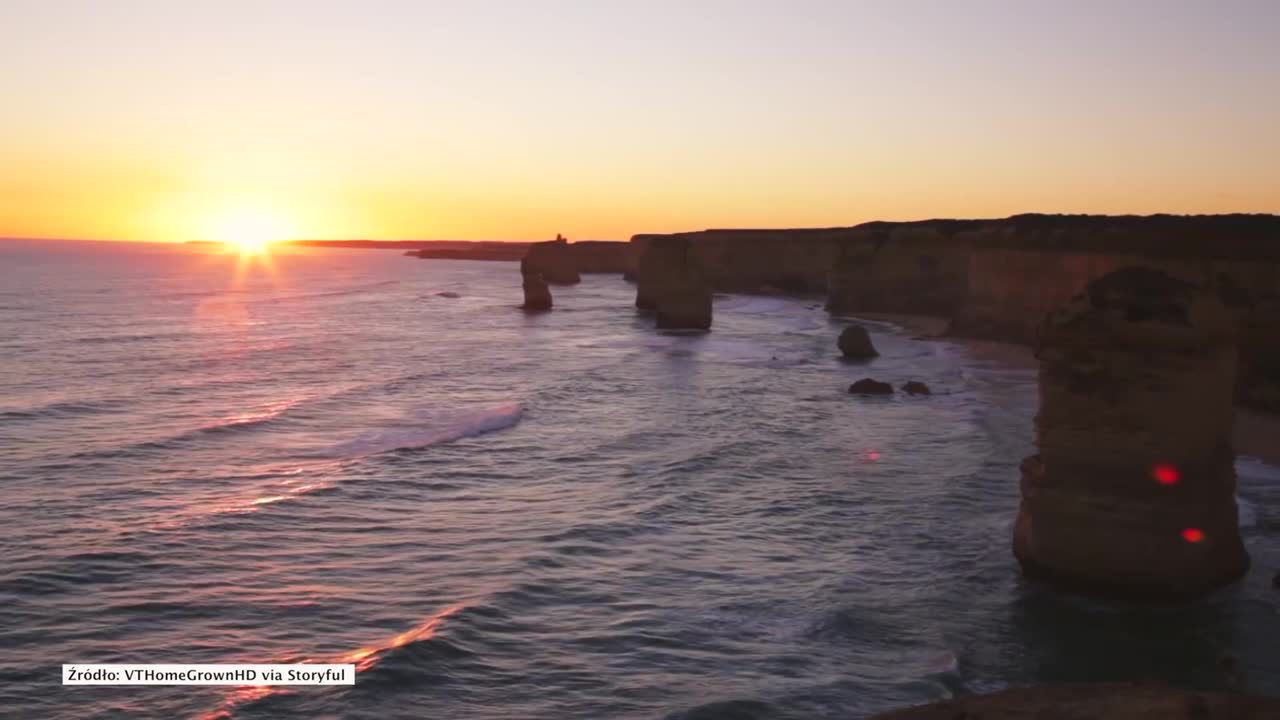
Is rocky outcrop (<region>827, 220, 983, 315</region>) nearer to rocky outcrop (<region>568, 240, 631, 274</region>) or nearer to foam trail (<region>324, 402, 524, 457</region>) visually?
foam trail (<region>324, 402, 524, 457</region>)

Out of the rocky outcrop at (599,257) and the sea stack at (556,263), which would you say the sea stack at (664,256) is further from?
the rocky outcrop at (599,257)

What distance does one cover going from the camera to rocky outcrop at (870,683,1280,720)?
6.94 metres

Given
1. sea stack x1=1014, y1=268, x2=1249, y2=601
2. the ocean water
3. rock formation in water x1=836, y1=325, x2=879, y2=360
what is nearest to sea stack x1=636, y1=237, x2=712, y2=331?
rock formation in water x1=836, y1=325, x2=879, y2=360

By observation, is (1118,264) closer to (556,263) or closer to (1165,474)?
(1165,474)

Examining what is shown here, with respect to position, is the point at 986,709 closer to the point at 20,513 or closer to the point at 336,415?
the point at 20,513

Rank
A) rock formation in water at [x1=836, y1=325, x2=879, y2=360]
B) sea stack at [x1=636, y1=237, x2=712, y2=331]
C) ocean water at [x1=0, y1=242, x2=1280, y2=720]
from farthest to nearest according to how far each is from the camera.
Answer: sea stack at [x1=636, y1=237, x2=712, y2=331] < rock formation in water at [x1=836, y1=325, x2=879, y2=360] < ocean water at [x1=0, y1=242, x2=1280, y2=720]

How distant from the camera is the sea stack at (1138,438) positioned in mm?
14102

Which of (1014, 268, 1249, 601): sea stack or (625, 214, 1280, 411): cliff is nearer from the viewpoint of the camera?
(1014, 268, 1249, 601): sea stack

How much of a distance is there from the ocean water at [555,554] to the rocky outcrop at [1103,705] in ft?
13.9

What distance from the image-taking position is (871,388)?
35844 mm

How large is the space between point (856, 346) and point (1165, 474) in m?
33.1

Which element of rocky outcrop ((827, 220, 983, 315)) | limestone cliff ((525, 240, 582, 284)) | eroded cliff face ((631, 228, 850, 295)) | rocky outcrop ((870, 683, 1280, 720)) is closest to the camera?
rocky outcrop ((870, 683, 1280, 720))

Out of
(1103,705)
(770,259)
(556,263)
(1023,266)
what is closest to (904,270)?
(1023,266)

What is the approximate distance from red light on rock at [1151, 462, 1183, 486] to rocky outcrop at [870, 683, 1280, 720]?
7.03 m
